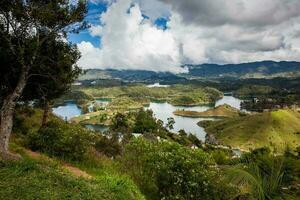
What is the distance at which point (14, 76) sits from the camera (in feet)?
73.2

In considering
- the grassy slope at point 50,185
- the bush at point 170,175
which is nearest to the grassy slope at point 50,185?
the grassy slope at point 50,185

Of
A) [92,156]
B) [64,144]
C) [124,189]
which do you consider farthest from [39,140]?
[124,189]

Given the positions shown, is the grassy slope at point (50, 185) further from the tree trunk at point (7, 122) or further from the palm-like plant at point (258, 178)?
the palm-like plant at point (258, 178)

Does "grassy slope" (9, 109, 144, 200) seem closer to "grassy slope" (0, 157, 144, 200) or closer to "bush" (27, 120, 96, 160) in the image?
"grassy slope" (0, 157, 144, 200)

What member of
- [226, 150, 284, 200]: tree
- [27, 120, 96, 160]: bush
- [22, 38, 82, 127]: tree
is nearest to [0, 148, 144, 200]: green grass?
[27, 120, 96, 160]: bush

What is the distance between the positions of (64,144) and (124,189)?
317 inches

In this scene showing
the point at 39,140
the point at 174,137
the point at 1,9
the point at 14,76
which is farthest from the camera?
the point at 174,137

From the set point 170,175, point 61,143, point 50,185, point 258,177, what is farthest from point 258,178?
point 61,143

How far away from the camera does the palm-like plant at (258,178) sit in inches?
228

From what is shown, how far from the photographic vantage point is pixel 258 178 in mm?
5914

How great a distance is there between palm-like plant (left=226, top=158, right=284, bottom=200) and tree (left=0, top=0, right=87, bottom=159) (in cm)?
1460

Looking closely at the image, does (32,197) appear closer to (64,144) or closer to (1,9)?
(64,144)

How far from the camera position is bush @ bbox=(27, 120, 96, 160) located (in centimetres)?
2042

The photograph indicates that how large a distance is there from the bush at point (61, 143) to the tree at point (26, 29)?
309 centimetres
